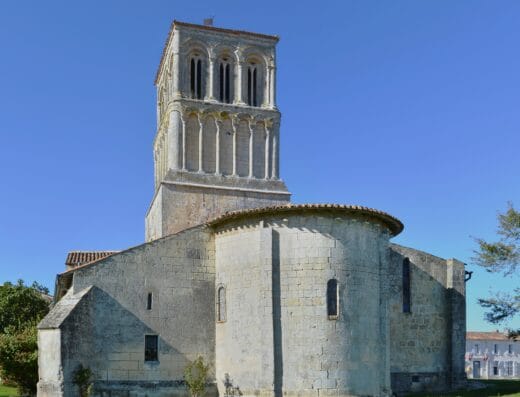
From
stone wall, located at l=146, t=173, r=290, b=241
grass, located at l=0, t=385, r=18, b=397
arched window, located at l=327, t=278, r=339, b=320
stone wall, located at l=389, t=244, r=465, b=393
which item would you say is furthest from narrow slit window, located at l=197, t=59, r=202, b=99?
grass, located at l=0, t=385, r=18, b=397

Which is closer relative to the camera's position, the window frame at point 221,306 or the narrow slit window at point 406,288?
the window frame at point 221,306

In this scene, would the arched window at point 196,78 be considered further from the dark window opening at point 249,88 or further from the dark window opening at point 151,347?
the dark window opening at point 151,347

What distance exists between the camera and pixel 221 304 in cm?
2155

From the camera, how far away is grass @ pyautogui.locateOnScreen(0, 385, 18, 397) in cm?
2666

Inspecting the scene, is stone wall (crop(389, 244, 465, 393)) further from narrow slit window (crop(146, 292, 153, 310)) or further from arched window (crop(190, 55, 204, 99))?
arched window (crop(190, 55, 204, 99))

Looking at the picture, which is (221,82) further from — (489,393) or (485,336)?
(485,336)

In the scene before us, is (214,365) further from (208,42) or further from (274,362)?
(208,42)

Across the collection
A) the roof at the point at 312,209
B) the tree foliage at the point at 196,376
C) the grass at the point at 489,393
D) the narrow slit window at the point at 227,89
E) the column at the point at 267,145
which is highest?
the narrow slit window at the point at 227,89

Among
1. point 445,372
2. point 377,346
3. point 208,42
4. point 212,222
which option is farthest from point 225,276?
point 208,42

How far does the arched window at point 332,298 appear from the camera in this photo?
65.3 feet

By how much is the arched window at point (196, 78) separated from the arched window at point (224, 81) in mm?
869

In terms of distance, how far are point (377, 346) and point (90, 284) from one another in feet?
29.3

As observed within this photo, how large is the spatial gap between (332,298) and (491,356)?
56202 millimetres

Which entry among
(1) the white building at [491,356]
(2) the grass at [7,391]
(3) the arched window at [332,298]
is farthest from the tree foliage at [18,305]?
(1) the white building at [491,356]
